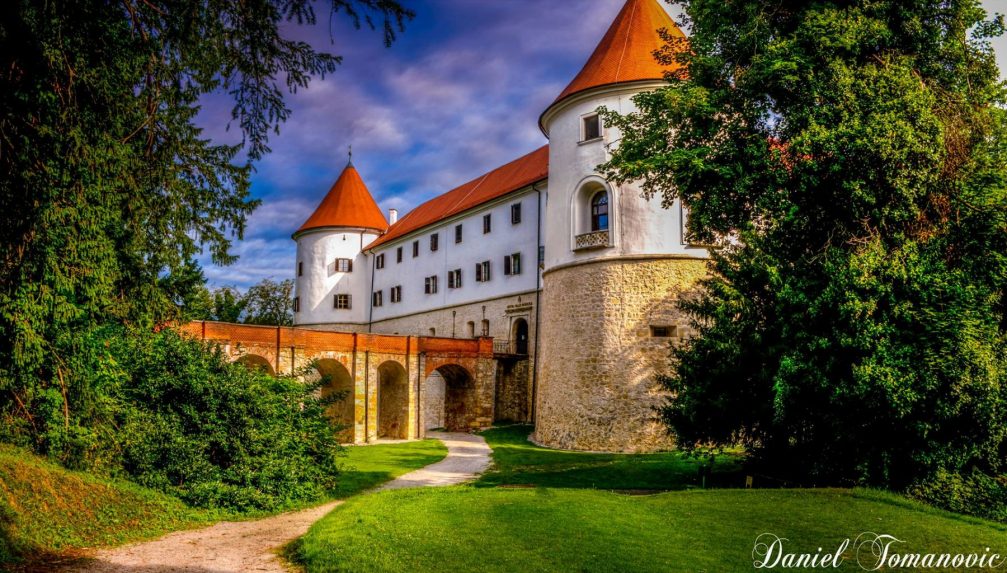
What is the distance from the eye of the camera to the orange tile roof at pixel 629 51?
2433 cm

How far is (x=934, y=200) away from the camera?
38.7 ft

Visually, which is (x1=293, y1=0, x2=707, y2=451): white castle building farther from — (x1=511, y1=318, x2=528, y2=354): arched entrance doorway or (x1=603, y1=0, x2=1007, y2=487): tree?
(x1=603, y1=0, x2=1007, y2=487): tree

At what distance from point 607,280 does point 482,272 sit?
11.7m

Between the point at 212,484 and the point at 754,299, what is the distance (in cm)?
1018

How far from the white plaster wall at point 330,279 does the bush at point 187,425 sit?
3112 centimetres

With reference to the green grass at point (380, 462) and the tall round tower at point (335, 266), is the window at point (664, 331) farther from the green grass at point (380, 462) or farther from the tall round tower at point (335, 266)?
the tall round tower at point (335, 266)

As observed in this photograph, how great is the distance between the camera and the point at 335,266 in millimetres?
45469

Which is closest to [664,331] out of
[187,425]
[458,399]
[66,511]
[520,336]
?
[520,336]

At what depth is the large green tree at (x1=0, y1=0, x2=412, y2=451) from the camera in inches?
267

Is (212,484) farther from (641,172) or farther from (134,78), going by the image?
(641,172)

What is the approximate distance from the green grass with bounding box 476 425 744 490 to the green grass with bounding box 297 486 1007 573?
4.32 metres

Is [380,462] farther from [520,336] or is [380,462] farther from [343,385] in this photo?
[520,336]

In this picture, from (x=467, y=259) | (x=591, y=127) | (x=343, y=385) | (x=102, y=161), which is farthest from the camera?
(x=467, y=259)

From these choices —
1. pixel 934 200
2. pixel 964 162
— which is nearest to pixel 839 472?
pixel 934 200
